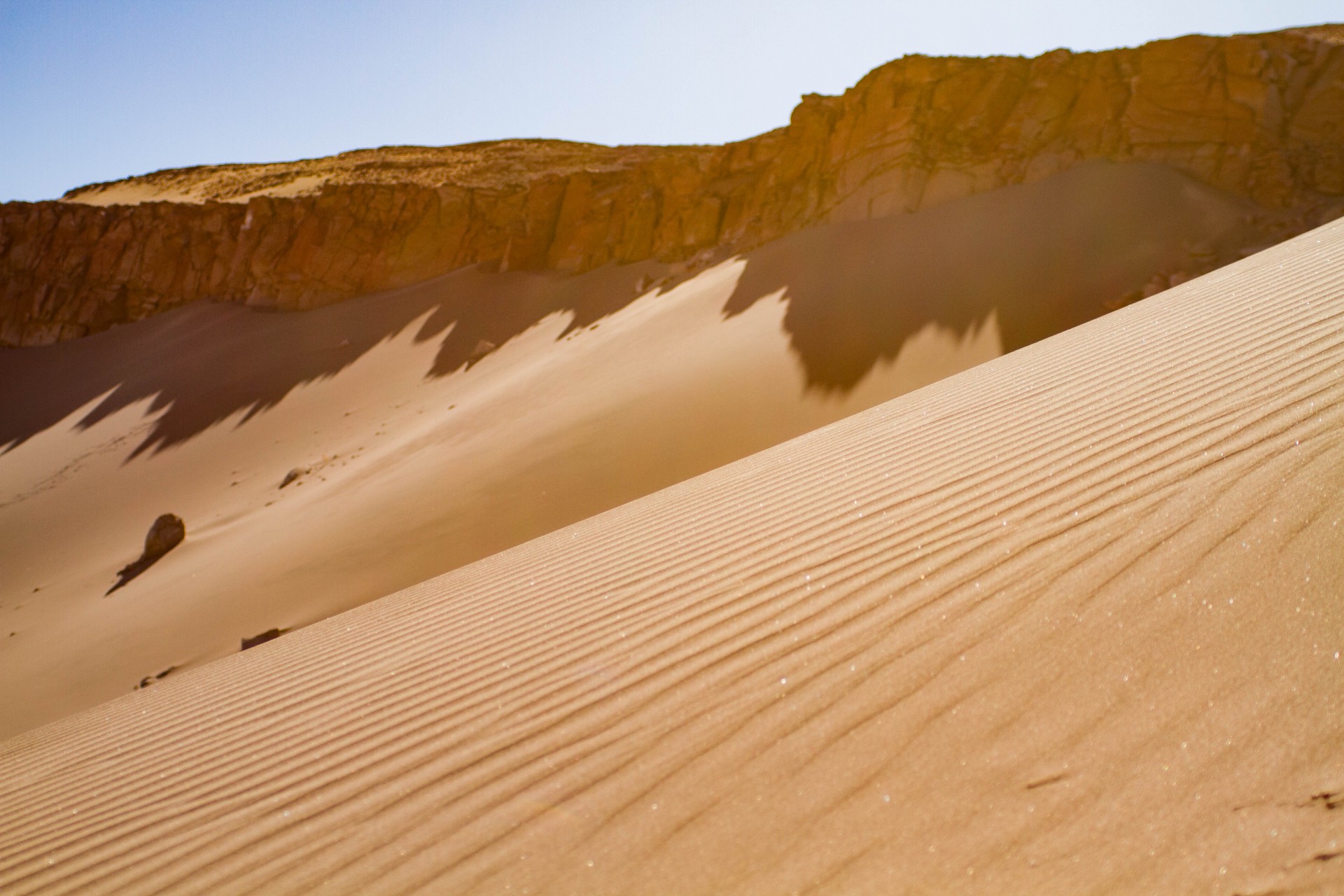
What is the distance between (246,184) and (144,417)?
14.7 meters

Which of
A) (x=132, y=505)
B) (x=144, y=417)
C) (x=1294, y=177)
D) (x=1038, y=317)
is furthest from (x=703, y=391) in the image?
(x=144, y=417)

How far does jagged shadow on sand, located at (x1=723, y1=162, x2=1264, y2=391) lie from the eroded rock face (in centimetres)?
72

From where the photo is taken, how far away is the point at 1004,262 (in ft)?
38.2

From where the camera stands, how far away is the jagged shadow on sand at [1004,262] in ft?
34.2

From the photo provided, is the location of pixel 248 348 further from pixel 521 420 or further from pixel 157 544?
pixel 521 420

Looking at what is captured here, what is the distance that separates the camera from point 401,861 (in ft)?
6.98

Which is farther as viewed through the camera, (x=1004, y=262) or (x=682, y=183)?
(x=682, y=183)

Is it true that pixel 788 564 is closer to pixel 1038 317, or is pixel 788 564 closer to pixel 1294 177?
pixel 1038 317

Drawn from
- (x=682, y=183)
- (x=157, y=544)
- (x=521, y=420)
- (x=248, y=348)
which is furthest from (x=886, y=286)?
(x=248, y=348)

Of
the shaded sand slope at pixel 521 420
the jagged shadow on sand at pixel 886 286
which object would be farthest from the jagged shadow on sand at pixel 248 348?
the shaded sand slope at pixel 521 420

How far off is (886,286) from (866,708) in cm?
1050

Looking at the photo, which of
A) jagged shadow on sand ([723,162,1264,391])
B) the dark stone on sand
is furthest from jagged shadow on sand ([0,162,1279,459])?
the dark stone on sand

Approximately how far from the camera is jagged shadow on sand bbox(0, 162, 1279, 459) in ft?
34.9

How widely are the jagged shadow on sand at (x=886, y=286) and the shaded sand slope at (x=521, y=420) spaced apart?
0.17 ft
